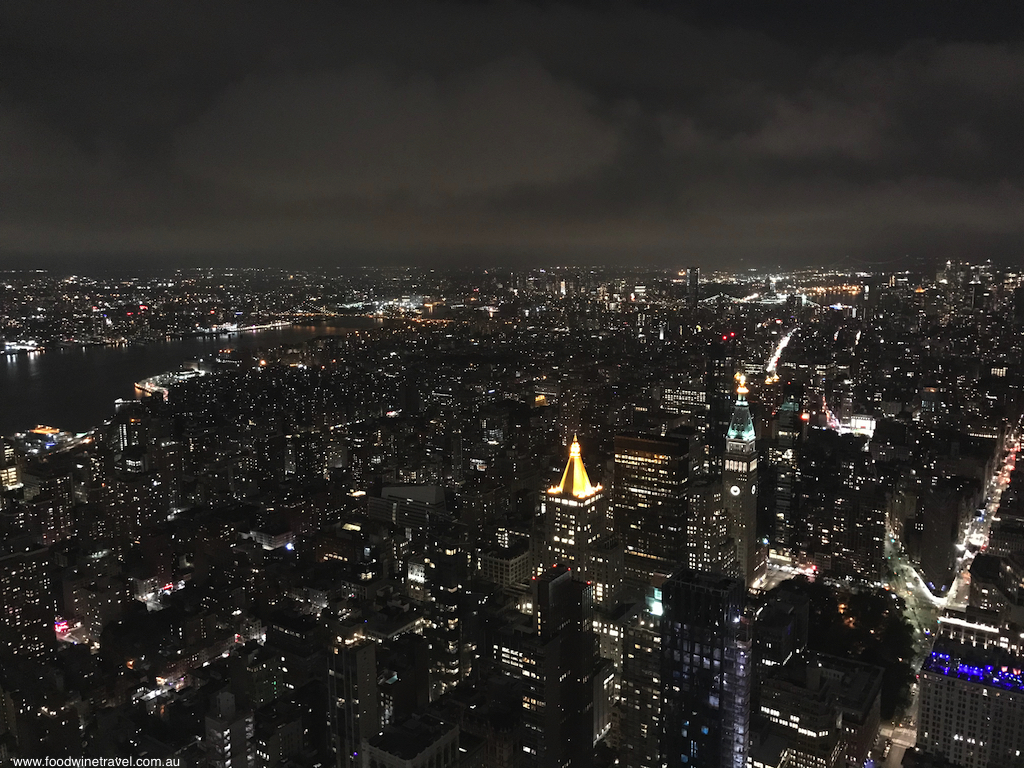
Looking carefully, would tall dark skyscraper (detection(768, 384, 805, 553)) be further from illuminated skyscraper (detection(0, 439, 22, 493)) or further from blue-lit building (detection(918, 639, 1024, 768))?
illuminated skyscraper (detection(0, 439, 22, 493))

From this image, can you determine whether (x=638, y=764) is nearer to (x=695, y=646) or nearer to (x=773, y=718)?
(x=773, y=718)

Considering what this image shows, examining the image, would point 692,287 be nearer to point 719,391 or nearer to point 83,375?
point 719,391

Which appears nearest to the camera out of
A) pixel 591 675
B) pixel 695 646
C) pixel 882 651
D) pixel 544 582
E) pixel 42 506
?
pixel 695 646

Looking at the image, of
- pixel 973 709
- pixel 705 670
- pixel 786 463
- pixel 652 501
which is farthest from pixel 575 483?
pixel 786 463

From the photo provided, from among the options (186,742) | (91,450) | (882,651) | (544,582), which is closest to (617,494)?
(882,651)

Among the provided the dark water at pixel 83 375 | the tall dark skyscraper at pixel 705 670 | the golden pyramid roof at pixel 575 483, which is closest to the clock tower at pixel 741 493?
the golden pyramid roof at pixel 575 483

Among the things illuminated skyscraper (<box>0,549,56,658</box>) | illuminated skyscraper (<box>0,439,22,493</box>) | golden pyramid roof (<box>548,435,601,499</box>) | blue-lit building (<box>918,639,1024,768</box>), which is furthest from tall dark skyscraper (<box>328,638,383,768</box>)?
illuminated skyscraper (<box>0,439,22,493</box>)

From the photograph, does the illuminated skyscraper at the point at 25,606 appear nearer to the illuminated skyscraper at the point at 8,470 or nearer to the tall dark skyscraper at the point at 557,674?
the illuminated skyscraper at the point at 8,470
